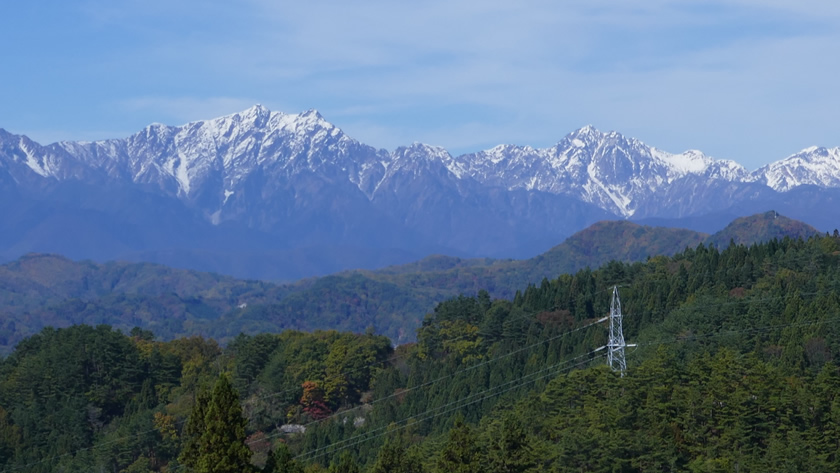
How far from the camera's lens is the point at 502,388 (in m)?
76.7

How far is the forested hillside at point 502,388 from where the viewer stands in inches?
1965

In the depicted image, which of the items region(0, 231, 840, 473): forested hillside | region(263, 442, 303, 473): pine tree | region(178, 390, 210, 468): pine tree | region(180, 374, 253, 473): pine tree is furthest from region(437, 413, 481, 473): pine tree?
region(178, 390, 210, 468): pine tree

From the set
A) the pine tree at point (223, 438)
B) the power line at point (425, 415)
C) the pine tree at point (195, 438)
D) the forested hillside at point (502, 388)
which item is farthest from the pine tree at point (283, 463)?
the power line at point (425, 415)

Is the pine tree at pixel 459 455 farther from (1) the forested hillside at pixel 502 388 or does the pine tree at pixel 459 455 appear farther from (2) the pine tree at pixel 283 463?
(2) the pine tree at pixel 283 463

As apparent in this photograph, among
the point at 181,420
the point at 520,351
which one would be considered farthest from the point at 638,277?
the point at 181,420

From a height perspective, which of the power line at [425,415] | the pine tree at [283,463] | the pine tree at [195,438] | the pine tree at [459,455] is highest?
the pine tree at [195,438]

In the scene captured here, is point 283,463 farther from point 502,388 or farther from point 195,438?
point 502,388

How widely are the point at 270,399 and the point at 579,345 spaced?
2318cm

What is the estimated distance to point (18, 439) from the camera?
86125mm

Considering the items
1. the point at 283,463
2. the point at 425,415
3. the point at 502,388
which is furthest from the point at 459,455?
the point at 502,388

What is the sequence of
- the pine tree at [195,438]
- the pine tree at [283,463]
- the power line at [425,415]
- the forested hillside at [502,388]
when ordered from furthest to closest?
the power line at [425,415]
the forested hillside at [502,388]
the pine tree at [283,463]
the pine tree at [195,438]

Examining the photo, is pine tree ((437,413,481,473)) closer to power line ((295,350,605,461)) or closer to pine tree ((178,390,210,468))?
pine tree ((178,390,210,468))

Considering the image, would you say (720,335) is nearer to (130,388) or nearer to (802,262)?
(802,262)

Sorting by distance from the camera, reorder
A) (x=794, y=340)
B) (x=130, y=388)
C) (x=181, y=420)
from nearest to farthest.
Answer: (x=794, y=340) < (x=181, y=420) < (x=130, y=388)
